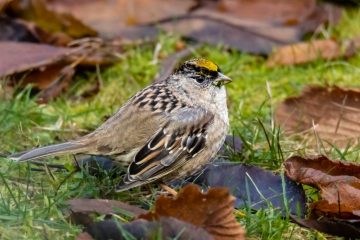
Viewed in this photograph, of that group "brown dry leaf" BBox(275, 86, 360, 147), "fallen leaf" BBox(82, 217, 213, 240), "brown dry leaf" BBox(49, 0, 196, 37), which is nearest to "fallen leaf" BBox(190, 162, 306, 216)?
"fallen leaf" BBox(82, 217, 213, 240)

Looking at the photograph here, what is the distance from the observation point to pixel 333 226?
147 inches

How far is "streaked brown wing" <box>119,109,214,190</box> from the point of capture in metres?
4.13

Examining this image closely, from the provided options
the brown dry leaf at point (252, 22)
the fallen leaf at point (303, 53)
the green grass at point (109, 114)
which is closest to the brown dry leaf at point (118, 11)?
the brown dry leaf at point (252, 22)

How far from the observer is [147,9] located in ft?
22.2

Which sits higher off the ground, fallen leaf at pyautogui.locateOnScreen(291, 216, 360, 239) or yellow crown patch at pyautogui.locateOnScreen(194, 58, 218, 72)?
yellow crown patch at pyautogui.locateOnScreen(194, 58, 218, 72)

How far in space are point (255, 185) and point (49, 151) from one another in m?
0.91

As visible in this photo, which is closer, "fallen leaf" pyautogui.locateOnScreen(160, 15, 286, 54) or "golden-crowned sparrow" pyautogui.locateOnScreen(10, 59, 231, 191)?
"golden-crowned sparrow" pyautogui.locateOnScreen(10, 59, 231, 191)

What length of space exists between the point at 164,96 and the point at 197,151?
1.27ft

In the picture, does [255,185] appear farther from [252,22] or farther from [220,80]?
[252,22]

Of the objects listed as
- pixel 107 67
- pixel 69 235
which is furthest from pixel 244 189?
pixel 107 67

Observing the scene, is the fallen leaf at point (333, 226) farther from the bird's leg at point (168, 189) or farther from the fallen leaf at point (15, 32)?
the fallen leaf at point (15, 32)

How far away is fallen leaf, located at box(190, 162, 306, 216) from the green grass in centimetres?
12

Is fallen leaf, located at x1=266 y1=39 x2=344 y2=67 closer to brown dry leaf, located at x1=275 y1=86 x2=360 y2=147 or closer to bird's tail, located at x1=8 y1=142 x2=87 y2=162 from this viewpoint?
brown dry leaf, located at x1=275 y1=86 x2=360 y2=147

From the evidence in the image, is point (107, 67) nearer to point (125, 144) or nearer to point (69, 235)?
point (125, 144)
